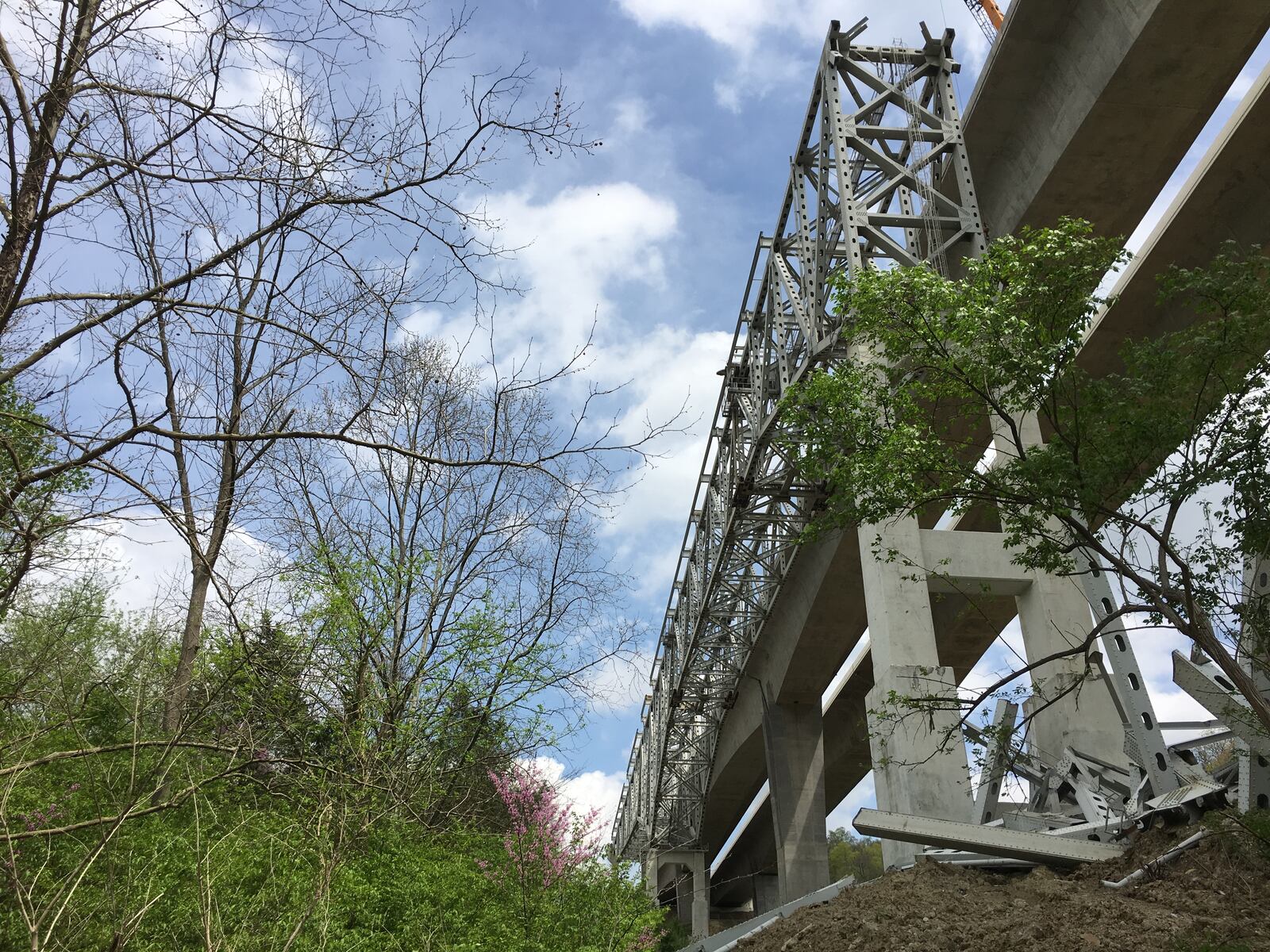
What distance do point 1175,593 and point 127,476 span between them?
7.92m

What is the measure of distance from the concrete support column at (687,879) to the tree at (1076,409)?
2297cm

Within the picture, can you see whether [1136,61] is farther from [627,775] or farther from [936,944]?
[627,775]

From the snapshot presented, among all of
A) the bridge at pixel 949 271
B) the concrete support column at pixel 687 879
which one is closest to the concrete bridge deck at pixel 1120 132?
the bridge at pixel 949 271

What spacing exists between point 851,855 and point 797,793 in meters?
48.4

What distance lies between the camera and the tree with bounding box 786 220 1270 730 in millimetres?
7891

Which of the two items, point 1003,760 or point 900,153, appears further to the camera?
point 900,153

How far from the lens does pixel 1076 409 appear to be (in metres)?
8.31

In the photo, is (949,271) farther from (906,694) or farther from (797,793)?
(797,793)

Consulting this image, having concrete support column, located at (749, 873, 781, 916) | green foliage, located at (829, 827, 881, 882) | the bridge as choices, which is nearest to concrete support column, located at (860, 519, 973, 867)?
the bridge

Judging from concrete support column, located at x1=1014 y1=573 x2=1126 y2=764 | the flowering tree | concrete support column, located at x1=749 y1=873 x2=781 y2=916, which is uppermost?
concrete support column, located at x1=1014 y1=573 x2=1126 y2=764

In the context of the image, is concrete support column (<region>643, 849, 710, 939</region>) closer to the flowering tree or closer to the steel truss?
the steel truss

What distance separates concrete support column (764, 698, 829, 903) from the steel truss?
7.24 ft

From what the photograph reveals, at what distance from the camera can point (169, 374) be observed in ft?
18.6

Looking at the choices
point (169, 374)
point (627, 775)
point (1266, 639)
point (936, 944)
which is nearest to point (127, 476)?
point (169, 374)
